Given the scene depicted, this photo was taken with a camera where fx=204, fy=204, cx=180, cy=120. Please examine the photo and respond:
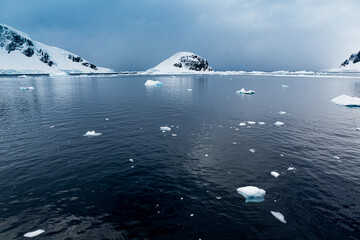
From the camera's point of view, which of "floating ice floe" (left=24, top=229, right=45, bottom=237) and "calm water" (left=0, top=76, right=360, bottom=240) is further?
"calm water" (left=0, top=76, right=360, bottom=240)

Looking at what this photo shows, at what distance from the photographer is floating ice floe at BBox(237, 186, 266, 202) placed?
10586 millimetres

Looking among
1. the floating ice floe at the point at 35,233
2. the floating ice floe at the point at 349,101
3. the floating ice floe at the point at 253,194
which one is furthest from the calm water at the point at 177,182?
the floating ice floe at the point at 349,101

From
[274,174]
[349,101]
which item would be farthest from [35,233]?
[349,101]

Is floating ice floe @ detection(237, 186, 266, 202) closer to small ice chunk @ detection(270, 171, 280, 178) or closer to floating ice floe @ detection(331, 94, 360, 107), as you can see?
small ice chunk @ detection(270, 171, 280, 178)

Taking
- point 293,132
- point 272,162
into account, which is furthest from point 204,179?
point 293,132

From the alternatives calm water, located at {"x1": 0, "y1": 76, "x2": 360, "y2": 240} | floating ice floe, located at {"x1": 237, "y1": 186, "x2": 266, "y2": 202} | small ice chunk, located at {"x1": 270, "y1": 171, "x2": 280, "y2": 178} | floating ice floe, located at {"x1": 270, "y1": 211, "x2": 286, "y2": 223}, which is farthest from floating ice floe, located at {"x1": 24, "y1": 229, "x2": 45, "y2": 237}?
small ice chunk, located at {"x1": 270, "y1": 171, "x2": 280, "y2": 178}

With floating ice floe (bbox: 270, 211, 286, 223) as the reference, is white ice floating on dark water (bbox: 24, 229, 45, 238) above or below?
above

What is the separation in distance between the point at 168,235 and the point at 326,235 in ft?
20.9

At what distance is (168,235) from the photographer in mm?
8203

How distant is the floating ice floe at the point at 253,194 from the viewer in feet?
34.7

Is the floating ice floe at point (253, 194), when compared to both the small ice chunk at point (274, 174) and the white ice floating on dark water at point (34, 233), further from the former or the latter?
the white ice floating on dark water at point (34, 233)

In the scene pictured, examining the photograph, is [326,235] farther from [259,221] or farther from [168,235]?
[168,235]

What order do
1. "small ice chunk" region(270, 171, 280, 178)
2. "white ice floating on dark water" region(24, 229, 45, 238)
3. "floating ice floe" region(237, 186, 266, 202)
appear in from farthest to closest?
"small ice chunk" region(270, 171, 280, 178)
"floating ice floe" region(237, 186, 266, 202)
"white ice floating on dark water" region(24, 229, 45, 238)

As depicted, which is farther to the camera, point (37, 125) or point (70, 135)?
point (37, 125)
